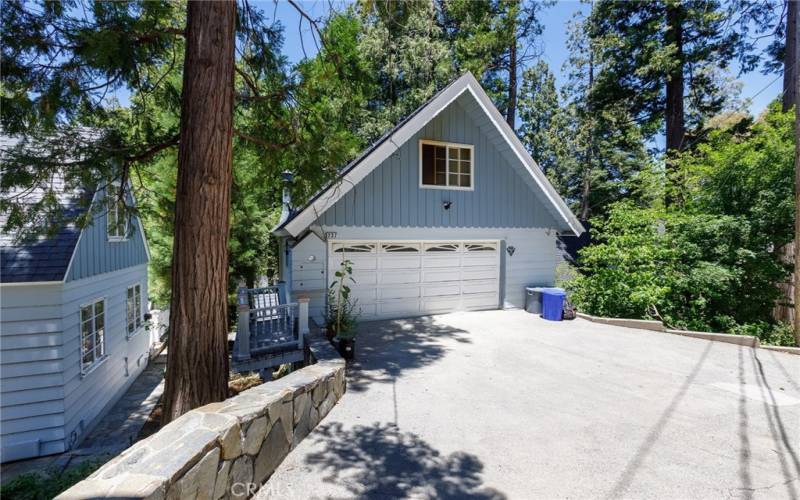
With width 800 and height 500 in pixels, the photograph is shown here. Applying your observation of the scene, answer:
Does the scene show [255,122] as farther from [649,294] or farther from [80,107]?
→ [649,294]

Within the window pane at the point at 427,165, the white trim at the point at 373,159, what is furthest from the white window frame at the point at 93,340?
the window pane at the point at 427,165

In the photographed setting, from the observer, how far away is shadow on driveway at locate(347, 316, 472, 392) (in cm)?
562

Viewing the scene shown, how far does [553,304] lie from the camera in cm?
930

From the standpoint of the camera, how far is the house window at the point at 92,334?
7.00 meters

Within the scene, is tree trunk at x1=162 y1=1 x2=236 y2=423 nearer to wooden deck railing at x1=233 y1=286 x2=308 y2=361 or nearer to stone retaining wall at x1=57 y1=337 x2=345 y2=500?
stone retaining wall at x1=57 y1=337 x2=345 y2=500

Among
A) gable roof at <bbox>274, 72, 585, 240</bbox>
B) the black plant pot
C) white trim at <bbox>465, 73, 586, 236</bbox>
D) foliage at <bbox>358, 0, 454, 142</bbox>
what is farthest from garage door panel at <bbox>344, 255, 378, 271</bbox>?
foliage at <bbox>358, 0, 454, 142</bbox>

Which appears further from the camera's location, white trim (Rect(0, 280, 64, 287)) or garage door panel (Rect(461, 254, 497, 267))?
garage door panel (Rect(461, 254, 497, 267))

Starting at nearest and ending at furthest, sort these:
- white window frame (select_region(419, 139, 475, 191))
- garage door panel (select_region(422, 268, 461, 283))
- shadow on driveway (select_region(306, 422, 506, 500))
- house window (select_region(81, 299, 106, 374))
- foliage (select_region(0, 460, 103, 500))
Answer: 1. shadow on driveway (select_region(306, 422, 506, 500))
2. foliage (select_region(0, 460, 103, 500))
3. house window (select_region(81, 299, 106, 374))
4. white window frame (select_region(419, 139, 475, 191))
5. garage door panel (select_region(422, 268, 461, 283))

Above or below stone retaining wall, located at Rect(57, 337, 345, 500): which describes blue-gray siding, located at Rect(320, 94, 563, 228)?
above

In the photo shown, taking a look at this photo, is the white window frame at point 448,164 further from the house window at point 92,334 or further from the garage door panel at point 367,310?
the house window at point 92,334

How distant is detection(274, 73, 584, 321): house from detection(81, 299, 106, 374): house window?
3720 millimetres

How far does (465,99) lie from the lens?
377 inches

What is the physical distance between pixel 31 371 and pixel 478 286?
9.06 meters

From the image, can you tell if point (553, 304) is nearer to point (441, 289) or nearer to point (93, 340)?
point (441, 289)
